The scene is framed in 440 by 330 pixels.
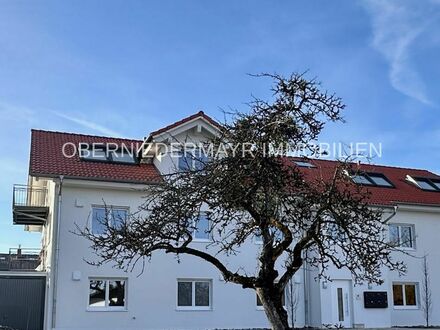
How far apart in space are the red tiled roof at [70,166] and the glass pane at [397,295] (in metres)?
11.0

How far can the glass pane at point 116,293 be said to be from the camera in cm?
1978

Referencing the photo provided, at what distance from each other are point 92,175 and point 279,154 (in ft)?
37.3

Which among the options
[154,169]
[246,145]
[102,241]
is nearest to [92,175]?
[154,169]

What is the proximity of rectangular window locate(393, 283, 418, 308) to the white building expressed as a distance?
0.13ft

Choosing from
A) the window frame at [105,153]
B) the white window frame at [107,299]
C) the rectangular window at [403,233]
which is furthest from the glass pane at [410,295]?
the window frame at [105,153]

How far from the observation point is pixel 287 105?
9492mm

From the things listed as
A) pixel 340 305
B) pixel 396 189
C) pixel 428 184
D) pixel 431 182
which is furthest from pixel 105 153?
pixel 431 182

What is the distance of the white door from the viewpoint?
73.8 ft

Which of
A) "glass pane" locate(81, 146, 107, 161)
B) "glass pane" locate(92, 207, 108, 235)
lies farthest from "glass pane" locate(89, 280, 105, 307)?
"glass pane" locate(81, 146, 107, 161)

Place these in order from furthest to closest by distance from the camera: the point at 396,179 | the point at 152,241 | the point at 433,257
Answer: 1. the point at 396,179
2. the point at 433,257
3. the point at 152,241

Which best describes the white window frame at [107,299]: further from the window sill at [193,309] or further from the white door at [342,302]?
the white door at [342,302]

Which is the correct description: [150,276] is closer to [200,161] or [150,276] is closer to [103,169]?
[103,169]

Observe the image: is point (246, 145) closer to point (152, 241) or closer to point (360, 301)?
point (152, 241)

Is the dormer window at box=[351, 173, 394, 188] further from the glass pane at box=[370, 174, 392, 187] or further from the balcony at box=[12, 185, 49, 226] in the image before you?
the balcony at box=[12, 185, 49, 226]
